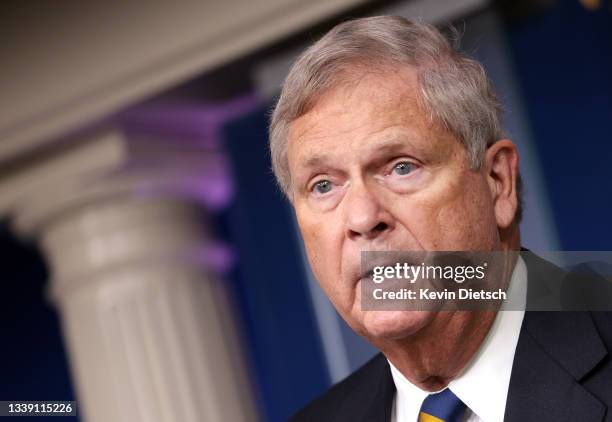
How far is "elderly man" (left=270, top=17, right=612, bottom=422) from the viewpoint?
1.02m

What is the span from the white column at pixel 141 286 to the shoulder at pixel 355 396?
89 cm

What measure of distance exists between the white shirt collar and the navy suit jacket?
1cm

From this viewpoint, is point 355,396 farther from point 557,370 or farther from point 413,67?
point 413,67

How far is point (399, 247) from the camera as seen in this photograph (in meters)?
1.01

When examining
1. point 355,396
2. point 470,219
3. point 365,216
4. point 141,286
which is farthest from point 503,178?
point 141,286

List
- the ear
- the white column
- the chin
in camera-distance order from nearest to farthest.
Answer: the chin, the ear, the white column

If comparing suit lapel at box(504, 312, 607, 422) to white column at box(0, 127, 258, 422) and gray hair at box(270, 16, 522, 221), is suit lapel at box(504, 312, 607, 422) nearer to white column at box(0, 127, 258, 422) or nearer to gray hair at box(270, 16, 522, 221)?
gray hair at box(270, 16, 522, 221)

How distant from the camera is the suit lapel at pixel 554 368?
1.01 m

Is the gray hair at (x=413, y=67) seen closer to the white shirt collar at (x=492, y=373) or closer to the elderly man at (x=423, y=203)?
the elderly man at (x=423, y=203)

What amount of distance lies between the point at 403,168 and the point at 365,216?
0.24 feet

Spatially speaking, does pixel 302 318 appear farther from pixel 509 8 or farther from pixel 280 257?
pixel 509 8

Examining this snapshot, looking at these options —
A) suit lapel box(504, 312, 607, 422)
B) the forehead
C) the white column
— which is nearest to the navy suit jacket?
suit lapel box(504, 312, 607, 422)

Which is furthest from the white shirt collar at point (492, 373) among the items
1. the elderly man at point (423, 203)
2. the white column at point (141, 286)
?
the white column at point (141, 286)

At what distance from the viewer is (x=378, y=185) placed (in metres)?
1.03
